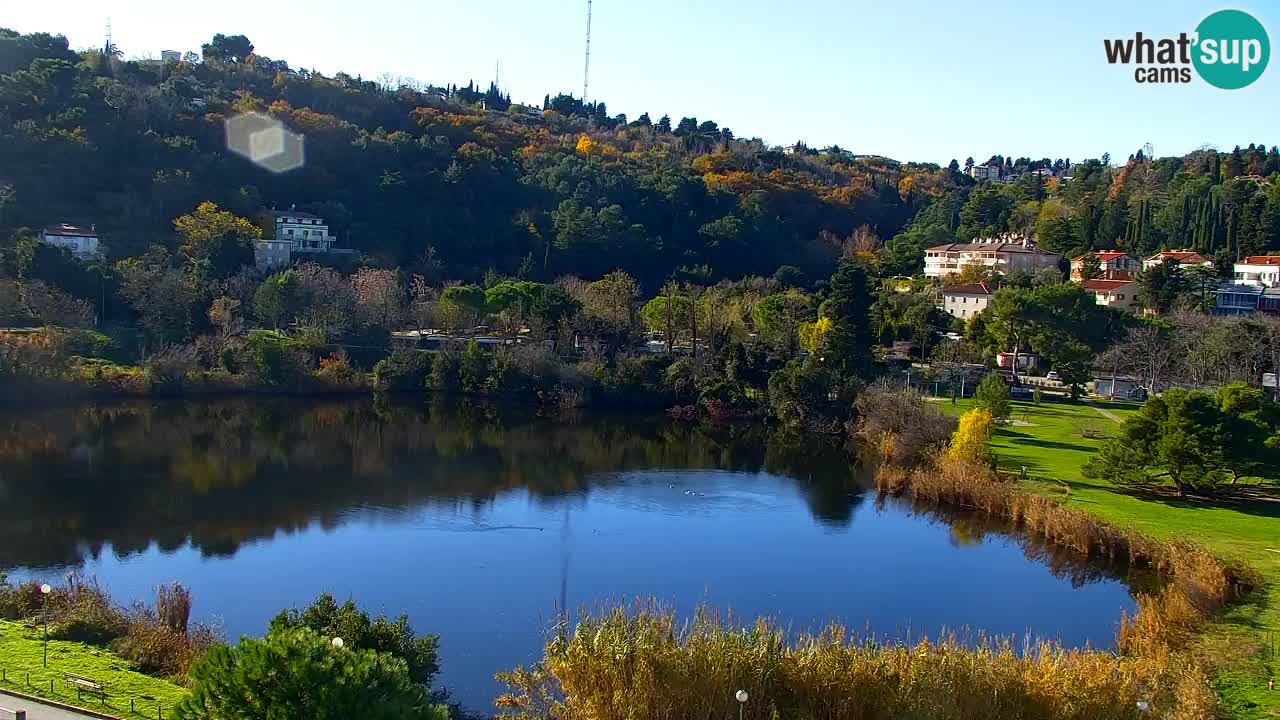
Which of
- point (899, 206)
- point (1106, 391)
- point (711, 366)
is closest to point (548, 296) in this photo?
point (711, 366)

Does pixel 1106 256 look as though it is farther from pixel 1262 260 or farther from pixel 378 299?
pixel 378 299

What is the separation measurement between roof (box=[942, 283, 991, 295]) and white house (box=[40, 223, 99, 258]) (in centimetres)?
3625

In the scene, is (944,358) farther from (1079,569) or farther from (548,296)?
(1079,569)

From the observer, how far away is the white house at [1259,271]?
5006 centimetres

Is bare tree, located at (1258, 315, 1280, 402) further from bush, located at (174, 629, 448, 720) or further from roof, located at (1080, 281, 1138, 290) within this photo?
bush, located at (174, 629, 448, 720)

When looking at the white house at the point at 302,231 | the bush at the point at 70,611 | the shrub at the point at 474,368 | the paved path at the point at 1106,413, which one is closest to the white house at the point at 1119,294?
the paved path at the point at 1106,413

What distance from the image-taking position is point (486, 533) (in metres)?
22.7

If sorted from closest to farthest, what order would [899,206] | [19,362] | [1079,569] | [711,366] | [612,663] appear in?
[612,663], [1079,569], [19,362], [711,366], [899,206]

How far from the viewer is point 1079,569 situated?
69.8 feet

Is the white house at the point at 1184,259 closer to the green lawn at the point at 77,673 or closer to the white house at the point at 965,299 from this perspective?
the white house at the point at 965,299

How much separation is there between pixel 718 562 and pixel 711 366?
738 inches

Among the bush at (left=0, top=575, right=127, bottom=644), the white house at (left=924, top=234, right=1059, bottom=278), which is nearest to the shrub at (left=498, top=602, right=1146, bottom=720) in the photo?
the bush at (left=0, top=575, right=127, bottom=644)

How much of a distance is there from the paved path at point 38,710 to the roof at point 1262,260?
5298cm

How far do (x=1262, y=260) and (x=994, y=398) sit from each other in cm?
2824
